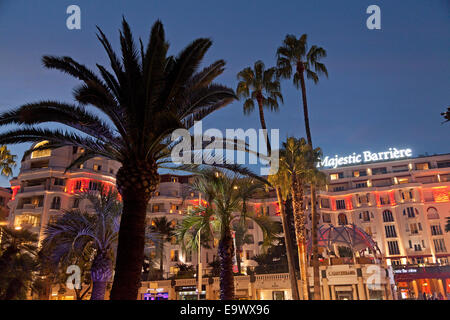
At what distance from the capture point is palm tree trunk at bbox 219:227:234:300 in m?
17.8

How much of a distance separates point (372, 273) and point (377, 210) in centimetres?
3947

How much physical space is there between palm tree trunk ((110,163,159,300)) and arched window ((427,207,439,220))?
71672 mm

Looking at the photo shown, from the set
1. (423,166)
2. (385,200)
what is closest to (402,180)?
(423,166)

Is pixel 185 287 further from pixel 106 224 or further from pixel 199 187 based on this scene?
pixel 199 187

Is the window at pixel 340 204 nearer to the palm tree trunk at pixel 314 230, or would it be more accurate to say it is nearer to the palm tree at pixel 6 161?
the palm tree trunk at pixel 314 230

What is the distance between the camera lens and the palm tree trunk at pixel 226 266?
58.2 ft

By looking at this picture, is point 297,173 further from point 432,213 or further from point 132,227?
point 432,213

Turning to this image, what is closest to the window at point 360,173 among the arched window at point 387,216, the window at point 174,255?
the arched window at point 387,216

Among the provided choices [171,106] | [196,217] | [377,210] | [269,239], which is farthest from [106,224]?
[377,210]

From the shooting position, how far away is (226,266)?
1805cm

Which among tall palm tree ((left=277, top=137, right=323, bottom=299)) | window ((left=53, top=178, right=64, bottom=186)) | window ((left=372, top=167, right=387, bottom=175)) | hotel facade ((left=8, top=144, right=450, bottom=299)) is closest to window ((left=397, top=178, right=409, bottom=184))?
hotel facade ((left=8, top=144, right=450, bottom=299))

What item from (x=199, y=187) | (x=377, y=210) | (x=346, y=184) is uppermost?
(x=346, y=184)

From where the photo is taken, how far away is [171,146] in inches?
532

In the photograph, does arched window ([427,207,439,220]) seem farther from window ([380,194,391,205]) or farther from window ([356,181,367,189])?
window ([356,181,367,189])
